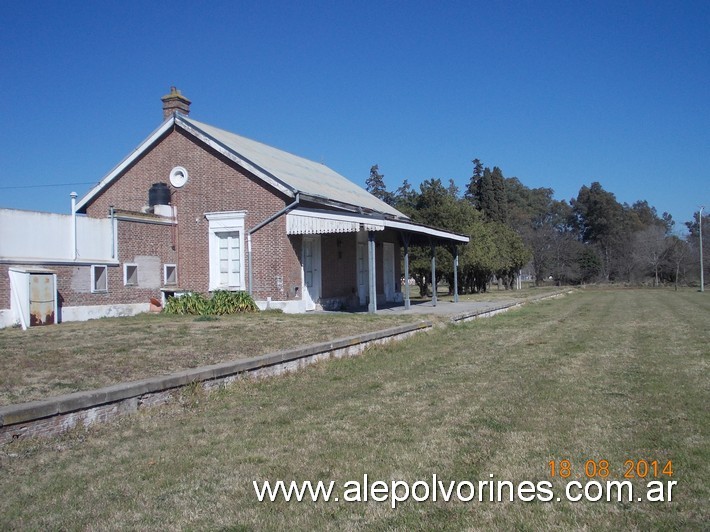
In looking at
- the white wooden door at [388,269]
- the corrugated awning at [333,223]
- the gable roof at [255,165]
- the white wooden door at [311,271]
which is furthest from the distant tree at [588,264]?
the white wooden door at [311,271]

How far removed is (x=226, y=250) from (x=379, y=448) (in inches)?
572

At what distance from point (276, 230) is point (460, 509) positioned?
47.6 feet

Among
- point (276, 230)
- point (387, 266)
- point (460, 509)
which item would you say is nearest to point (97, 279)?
point (276, 230)

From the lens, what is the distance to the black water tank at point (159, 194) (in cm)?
1947

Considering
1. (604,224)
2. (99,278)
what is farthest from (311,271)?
(604,224)

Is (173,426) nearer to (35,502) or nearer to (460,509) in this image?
(35,502)

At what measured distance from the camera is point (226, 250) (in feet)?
63.0

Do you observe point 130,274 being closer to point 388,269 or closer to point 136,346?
point 136,346

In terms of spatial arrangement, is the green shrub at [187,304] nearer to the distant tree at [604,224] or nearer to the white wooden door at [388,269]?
the white wooden door at [388,269]

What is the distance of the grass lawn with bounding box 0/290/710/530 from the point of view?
13.2ft

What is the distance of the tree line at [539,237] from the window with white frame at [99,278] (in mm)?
20586

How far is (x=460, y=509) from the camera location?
13.3 ft

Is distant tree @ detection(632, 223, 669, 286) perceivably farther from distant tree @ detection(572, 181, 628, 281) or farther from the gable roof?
the gable roof

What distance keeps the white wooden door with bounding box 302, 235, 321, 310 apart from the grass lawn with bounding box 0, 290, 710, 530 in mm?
9118
